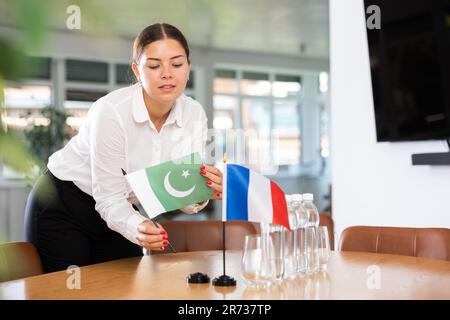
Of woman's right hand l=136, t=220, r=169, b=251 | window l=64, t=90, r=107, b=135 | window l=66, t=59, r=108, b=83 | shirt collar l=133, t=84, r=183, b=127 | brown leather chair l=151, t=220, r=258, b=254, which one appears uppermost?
window l=66, t=59, r=108, b=83

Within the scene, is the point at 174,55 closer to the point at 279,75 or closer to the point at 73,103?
the point at 73,103

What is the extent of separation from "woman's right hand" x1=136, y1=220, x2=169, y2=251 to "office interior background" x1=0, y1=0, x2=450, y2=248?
39 cm

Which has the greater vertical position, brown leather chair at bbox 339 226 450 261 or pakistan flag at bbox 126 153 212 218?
pakistan flag at bbox 126 153 212 218

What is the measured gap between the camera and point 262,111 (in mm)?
13750

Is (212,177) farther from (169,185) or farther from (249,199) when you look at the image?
(249,199)

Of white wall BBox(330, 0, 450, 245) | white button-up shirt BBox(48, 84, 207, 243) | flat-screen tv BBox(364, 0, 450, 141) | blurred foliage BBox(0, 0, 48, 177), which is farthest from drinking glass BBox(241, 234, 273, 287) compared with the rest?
white wall BBox(330, 0, 450, 245)

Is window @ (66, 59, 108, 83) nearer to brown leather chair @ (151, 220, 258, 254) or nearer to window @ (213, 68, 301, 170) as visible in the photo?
window @ (213, 68, 301, 170)

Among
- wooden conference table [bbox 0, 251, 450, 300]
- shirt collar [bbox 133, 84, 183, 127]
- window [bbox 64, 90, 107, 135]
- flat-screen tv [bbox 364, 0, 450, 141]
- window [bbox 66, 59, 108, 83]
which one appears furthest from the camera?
window [bbox 66, 59, 108, 83]

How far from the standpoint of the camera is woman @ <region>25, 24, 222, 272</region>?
195 cm

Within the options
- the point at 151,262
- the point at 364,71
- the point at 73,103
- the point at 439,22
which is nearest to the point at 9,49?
the point at 151,262

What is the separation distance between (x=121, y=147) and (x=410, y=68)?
1.97 meters

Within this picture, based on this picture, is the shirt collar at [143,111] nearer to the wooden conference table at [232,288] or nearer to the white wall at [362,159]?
the wooden conference table at [232,288]

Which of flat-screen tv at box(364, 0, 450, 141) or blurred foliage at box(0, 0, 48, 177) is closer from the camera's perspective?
blurred foliage at box(0, 0, 48, 177)

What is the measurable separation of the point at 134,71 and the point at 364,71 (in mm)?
2052
